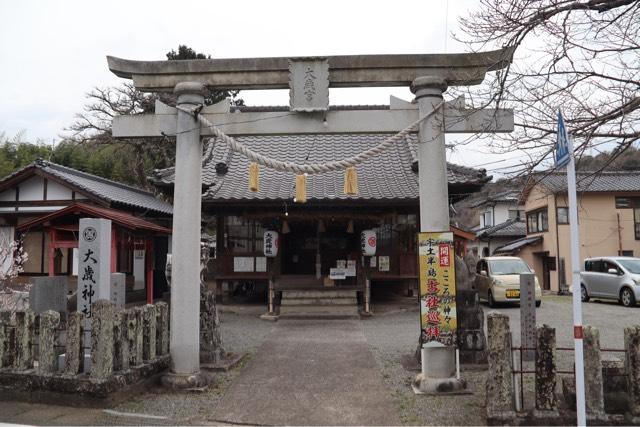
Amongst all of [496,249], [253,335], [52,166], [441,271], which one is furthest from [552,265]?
[52,166]

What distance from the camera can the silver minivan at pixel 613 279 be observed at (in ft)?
54.4

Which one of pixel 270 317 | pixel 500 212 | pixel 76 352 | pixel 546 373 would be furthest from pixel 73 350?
pixel 500 212

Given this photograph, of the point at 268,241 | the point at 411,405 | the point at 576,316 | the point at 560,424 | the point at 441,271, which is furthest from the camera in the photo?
the point at 268,241

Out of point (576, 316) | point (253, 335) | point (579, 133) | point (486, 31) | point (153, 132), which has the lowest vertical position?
point (253, 335)

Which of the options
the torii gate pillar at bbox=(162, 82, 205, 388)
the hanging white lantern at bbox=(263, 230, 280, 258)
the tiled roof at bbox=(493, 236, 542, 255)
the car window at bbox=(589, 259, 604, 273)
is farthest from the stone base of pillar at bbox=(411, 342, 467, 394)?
the tiled roof at bbox=(493, 236, 542, 255)

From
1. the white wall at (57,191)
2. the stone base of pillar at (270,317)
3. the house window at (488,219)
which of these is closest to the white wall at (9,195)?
the white wall at (57,191)

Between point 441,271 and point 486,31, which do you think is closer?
point 486,31

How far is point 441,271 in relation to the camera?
6.87m

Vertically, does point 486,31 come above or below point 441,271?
above

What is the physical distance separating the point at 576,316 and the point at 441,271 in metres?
2.77

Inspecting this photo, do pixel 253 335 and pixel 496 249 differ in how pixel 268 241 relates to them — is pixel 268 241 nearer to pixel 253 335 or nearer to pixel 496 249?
pixel 253 335

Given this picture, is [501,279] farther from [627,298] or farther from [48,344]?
[48,344]

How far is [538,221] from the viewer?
31.3 m

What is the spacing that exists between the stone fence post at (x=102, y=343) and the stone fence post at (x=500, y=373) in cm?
486
